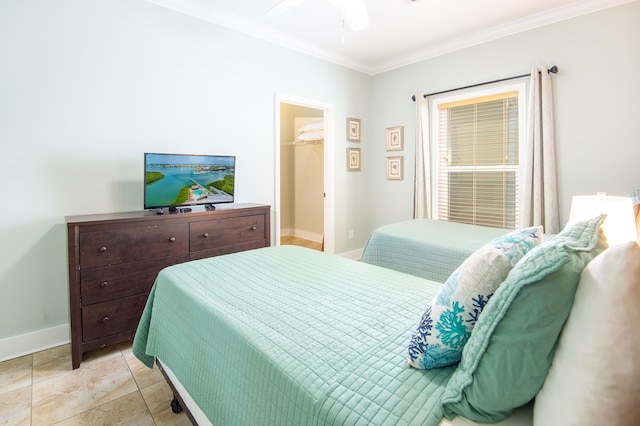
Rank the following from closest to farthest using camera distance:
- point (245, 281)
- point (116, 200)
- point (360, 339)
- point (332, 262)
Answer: point (360, 339) < point (245, 281) < point (332, 262) < point (116, 200)

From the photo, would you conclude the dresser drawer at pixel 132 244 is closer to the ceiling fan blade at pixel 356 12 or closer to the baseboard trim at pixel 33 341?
the baseboard trim at pixel 33 341

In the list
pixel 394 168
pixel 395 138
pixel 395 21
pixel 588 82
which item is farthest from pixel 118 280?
pixel 588 82

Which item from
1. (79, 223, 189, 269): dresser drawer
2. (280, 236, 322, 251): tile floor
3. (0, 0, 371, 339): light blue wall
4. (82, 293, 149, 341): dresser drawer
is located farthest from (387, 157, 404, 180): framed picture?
(82, 293, 149, 341): dresser drawer

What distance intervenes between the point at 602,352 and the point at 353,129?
14.4 ft

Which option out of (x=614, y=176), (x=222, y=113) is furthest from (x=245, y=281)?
(x=614, y=176)

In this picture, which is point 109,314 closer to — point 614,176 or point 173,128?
point 173,128

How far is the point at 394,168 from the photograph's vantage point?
4.74 metres

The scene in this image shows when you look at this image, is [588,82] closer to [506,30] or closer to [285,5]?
[506,30]

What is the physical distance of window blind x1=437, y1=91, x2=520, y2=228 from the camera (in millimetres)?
3742

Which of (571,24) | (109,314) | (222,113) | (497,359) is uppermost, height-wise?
(571,24)

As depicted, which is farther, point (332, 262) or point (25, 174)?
point (25, 174)

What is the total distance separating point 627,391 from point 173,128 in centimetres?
329

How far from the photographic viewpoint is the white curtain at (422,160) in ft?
14.0

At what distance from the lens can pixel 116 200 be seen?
2.80m
